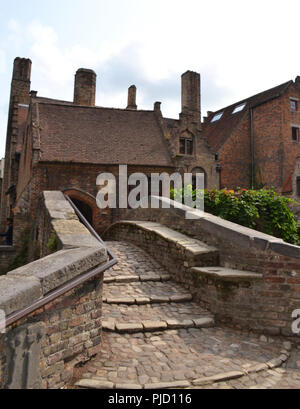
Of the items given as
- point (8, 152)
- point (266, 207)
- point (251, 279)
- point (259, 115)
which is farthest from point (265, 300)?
point (8, 152)

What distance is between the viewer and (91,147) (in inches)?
641

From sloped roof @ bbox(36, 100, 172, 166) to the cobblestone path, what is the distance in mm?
11204

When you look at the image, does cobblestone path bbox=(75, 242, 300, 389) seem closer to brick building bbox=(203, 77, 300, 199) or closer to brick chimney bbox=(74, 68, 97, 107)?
brick building bbox=(203, 77, 300, 199)

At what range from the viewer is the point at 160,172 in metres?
16.4

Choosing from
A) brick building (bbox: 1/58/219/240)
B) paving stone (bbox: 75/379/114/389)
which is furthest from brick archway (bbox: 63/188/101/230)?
paving stone (bbox: 75/379/114/389)

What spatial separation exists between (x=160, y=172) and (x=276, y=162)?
11.0 metres

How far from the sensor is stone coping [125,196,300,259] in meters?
4.40

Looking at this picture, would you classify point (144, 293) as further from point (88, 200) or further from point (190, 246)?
point (88, 200)

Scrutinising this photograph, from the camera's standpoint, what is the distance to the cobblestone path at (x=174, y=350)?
3.18m

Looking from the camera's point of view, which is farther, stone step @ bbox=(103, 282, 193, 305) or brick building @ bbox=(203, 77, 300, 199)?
brick building @ bbox=(203, 77, 300, 199)

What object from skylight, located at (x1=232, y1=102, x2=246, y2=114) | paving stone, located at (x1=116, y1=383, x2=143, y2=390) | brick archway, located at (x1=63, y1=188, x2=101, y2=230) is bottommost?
paving stone, located at (x1=116, y1=383, x2=143, y2=390)

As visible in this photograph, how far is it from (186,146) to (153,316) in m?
15.7

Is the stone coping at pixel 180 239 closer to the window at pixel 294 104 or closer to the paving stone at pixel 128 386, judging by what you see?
the paving stone at pixel 128 386
